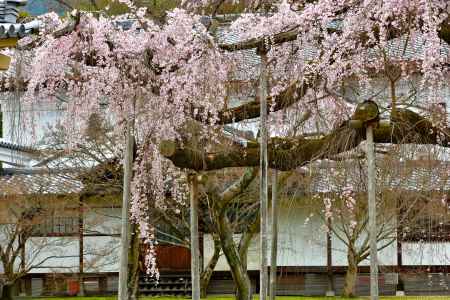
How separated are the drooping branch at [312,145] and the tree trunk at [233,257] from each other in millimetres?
2658

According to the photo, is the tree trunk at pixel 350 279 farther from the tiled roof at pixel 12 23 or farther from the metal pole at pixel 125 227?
the tiled roof at pixel 12 23

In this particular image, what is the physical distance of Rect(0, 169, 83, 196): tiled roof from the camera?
1484 centimetres

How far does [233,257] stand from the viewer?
35.5 feet

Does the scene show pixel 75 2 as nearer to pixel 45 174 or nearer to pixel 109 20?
pixel 45 174

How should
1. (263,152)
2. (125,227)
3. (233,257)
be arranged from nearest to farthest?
(263,152)
(125,227)
(233,257)

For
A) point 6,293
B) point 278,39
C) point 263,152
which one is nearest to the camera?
Result: point 263,152

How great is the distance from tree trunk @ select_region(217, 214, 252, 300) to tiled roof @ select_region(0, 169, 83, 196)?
4878 mm

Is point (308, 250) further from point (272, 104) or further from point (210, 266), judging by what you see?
point (272, 104)

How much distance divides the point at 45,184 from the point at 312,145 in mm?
9360

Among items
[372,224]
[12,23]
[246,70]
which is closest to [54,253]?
[246,70]

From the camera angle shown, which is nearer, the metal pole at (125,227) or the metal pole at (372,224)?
the metal pole at (372,224)

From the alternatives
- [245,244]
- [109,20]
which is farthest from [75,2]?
[109,20]

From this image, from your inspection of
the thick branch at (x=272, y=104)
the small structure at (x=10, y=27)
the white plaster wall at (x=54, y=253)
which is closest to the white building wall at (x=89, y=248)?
the white plaster wall at (x=54, y=253)

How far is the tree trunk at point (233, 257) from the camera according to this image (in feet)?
34.9
